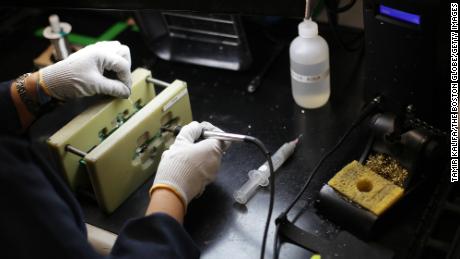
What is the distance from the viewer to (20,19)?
6.22 feet

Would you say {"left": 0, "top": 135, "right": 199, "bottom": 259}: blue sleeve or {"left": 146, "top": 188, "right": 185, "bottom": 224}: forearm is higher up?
{"left": 0, "top": 135, "right": 199, "bottom": 259}: blue sleeve

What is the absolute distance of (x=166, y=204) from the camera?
1.05 metres

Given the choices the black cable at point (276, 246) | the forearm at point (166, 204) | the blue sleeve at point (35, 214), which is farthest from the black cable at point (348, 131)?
the blue sleeve at point (35, 214)

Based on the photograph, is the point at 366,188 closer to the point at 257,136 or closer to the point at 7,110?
the point at 257,136

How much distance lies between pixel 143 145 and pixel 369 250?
526mm

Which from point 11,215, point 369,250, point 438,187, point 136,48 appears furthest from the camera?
point 136,48

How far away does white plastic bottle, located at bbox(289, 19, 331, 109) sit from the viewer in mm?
1320

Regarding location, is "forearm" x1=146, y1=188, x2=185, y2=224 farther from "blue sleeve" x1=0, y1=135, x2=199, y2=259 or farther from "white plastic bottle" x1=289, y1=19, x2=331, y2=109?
"white plastic bottle" x1=289, y1=19, x2=331, y2=109

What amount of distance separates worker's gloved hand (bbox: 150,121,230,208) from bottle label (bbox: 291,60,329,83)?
297 millimetres

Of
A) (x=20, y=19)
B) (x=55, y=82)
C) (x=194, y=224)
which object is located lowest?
(x=194, y=224)

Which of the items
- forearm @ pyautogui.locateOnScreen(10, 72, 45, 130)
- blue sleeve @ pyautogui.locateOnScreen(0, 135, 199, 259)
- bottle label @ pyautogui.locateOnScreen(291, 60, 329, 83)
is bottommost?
bottle label @ pyautogui.locateOnScreen(291, 60, 329, 83)

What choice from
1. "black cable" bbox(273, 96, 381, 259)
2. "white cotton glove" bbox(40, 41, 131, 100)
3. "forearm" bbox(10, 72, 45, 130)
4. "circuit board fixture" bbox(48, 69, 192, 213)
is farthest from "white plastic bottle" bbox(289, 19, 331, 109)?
"forearm" bbox(10, 72, 45, 130)

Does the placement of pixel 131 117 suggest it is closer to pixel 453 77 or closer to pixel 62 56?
pixel 62 56

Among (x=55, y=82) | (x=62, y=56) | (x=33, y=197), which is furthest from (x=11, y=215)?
(x=62, y=56)
